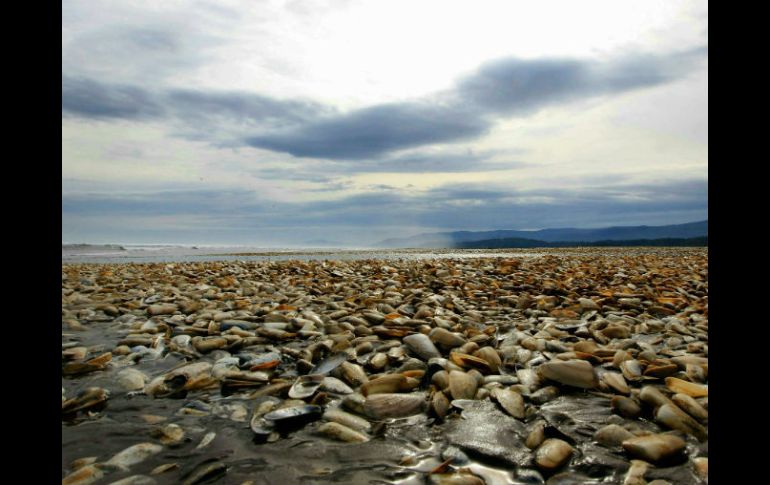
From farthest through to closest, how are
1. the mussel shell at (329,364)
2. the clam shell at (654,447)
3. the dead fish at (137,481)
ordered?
the mussel shell at (329,364), the clam shell at (654,447), the dead fish at (137,481)

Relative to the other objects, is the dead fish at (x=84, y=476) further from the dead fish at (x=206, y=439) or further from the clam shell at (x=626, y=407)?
the clam shell at (x=626, y=407)

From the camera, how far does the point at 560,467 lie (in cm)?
189

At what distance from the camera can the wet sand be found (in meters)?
1.90

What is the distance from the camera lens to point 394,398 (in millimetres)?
2482

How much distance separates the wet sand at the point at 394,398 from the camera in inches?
74.8

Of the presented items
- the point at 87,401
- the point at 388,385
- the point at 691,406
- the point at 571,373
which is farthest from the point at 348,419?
the point at 691,406

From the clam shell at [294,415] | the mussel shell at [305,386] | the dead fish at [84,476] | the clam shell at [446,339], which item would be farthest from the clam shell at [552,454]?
the dead fish at [84,476]

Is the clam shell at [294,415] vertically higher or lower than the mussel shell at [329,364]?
lower

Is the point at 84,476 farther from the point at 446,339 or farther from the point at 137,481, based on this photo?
the point at 446,339
